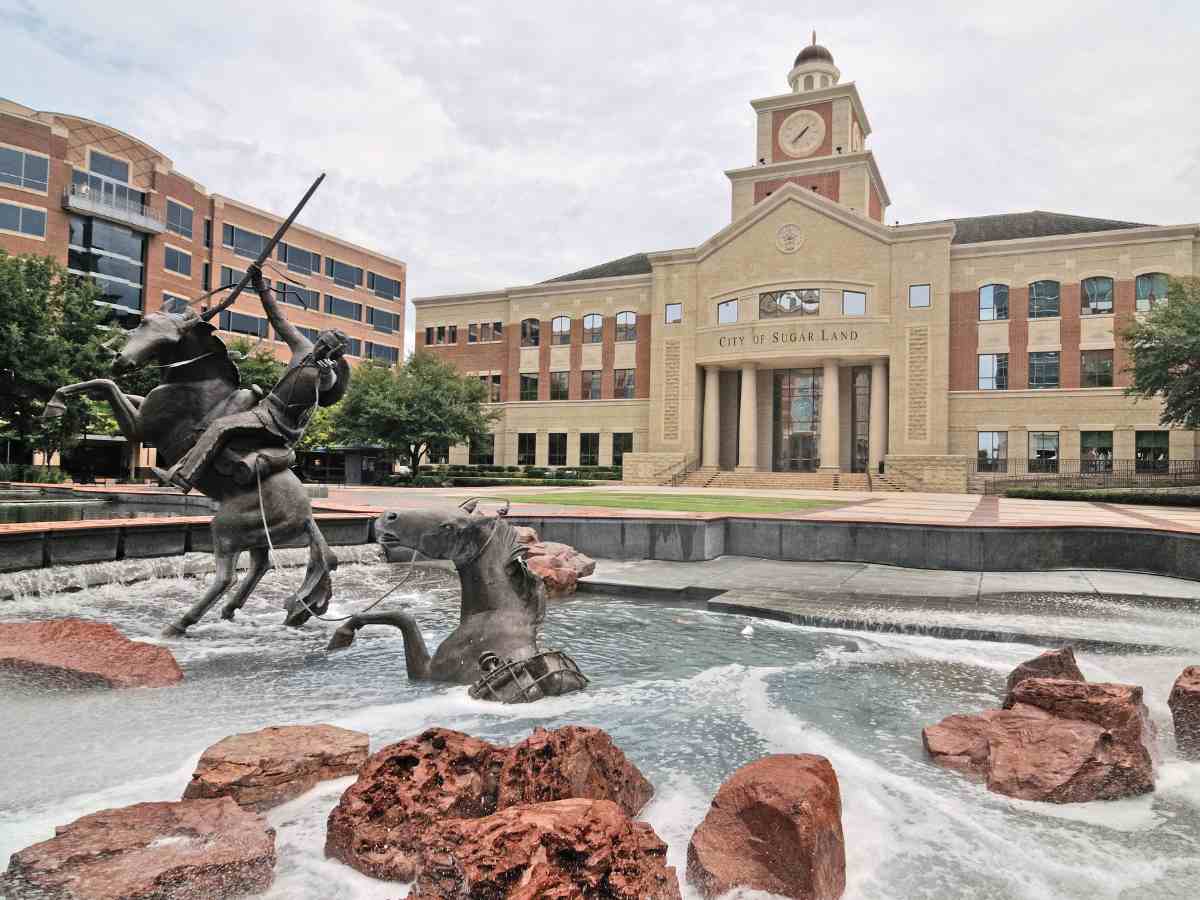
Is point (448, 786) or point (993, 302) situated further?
point (993, 302)

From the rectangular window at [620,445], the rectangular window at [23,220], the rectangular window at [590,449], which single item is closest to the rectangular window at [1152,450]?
the rectangular window at [620,445]

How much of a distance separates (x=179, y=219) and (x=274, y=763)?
62684 mm

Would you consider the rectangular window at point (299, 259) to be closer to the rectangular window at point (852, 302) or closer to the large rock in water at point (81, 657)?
the rectangular window at point (852, 302)

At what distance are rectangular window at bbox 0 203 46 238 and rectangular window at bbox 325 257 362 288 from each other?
23.7m

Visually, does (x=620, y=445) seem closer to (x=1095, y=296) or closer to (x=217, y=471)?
(x=1095, y=296)

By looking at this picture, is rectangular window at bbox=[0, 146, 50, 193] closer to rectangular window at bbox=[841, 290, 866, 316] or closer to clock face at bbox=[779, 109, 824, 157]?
clock face at bbox=[779, 109, 824, 157]

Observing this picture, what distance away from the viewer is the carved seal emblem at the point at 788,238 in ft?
152

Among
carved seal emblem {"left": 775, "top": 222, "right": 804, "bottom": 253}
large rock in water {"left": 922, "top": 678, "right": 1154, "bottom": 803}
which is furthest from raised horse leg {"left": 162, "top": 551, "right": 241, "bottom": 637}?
carved seal emblem {"left": 775, "top": 222, "right": 804, "bottom": 253}

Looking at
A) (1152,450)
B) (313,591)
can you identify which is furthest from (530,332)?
(313,591)

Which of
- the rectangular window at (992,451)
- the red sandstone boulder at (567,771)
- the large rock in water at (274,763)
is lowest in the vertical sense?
the large rock in water at (274,763)

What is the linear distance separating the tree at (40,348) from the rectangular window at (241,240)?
27.3 m

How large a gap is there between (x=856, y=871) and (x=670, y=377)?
4739cm

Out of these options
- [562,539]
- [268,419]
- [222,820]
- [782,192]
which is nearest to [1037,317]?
[782,192]

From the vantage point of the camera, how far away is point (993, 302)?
145 feet
